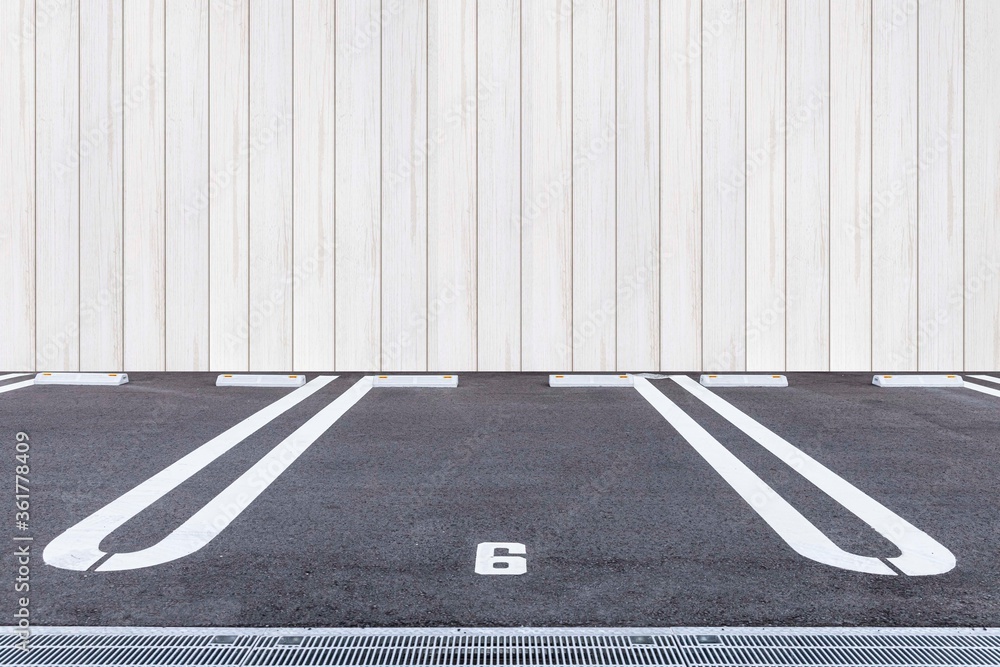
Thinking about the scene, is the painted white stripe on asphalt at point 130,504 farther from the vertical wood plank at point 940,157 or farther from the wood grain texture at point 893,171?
the vertical wood plank at point 940,157

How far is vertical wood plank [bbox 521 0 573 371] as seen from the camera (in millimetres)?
9938

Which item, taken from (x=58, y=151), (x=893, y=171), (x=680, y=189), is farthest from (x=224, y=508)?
(x=893, y=171)

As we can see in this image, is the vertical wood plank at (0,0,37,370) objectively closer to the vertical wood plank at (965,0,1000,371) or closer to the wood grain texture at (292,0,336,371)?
the wood grain texture at (292,0,336,371)

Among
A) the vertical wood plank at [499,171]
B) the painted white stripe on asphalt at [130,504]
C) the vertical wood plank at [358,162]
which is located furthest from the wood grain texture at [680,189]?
the painted white stripe on asphalt at [130,504]

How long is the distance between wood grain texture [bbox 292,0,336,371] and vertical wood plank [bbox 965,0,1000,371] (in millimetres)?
8371

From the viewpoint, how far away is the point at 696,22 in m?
10.0

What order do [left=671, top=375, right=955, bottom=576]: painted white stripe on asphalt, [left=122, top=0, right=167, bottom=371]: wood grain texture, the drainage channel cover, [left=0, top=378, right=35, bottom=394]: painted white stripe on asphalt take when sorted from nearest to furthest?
the drainage channel cover < [left=671, top=375, right=955, bottom=576]: painted white stripe on asphalt < [left=0, top=378, right=35, bottom=394]: painted white stripe on asphalt < [left=122, top=0, right=167, bottom=371]: wood grain texture

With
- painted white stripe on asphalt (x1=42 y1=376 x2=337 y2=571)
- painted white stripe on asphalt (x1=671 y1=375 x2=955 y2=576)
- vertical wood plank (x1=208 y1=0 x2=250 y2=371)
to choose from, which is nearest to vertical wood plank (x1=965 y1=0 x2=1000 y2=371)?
painted white stripe on asphalt (x1=671 y1=375 x2=955 y2=576)

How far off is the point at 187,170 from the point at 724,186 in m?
7.09

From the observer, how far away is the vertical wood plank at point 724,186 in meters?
9.93

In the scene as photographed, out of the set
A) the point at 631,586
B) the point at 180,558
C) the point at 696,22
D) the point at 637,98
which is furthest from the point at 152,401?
the point at 696,22

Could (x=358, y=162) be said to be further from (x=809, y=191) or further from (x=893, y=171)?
(x=893, y=171)

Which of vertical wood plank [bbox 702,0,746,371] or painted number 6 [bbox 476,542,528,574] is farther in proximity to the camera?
vertical wood plank [bbox 702,0,746,371]

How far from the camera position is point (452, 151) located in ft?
32.7
